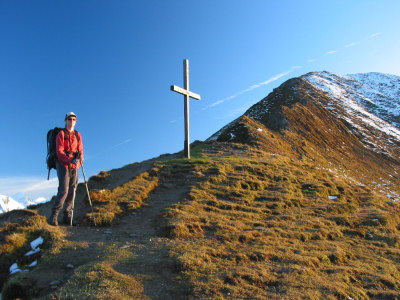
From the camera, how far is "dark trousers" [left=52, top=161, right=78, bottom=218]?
8336mm

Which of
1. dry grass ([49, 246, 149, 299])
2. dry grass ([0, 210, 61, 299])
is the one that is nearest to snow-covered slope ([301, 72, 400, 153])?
dry grass ([49, 246, 149, 299])

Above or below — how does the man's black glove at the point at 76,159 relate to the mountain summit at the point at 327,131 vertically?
below

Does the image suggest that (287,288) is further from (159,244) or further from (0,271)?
(0,271)

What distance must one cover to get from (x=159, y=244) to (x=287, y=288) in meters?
3.43

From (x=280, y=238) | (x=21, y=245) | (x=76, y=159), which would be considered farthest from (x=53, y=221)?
(x=280, y=238)

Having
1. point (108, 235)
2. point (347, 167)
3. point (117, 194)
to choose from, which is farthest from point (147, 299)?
point (347, 167)

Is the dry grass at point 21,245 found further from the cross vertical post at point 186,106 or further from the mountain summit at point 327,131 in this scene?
the mountain summit at point 327,131

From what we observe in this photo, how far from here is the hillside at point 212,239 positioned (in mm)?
5277

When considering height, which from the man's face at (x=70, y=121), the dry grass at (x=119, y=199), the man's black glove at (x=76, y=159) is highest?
the man's face at (x=70, y=121)

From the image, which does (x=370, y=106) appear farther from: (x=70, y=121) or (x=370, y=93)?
(x=70, y=121)

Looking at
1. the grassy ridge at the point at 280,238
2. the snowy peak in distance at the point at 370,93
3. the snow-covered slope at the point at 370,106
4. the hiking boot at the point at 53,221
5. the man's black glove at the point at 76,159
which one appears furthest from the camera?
the snowy peak in distance at the point at 370,93

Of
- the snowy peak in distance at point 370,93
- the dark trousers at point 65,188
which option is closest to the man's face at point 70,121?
the dark trousers at point 65,188

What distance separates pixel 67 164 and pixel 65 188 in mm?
778

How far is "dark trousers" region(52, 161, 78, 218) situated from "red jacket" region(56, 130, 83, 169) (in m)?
0.21
